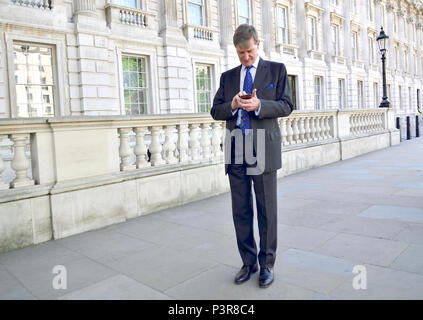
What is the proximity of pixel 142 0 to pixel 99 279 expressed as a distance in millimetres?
13504

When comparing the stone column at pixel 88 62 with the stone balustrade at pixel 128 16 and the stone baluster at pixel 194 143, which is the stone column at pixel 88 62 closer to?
the stone balustrade at pixel 128 16

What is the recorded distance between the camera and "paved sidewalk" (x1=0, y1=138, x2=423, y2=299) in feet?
9.14

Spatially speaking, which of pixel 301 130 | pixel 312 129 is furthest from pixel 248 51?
pixel 312 129

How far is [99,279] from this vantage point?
311 cm

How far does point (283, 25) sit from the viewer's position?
890 inches

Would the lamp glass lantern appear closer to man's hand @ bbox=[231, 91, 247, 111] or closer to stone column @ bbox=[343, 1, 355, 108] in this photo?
stone column @ bbox=[343, 1, 355, 108]

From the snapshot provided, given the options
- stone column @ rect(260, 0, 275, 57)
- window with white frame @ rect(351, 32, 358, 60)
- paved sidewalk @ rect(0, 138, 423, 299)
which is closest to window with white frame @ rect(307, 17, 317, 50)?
stone column @ rect(260, 0, 275, 57)

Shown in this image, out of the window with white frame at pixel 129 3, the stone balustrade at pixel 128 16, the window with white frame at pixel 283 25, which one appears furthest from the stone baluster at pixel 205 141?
the window with white frame at pixel 283 25

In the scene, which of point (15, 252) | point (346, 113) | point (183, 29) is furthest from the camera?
point (183, 29)

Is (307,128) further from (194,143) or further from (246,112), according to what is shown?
(246,112)

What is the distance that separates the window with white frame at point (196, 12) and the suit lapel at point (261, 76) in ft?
48.2
